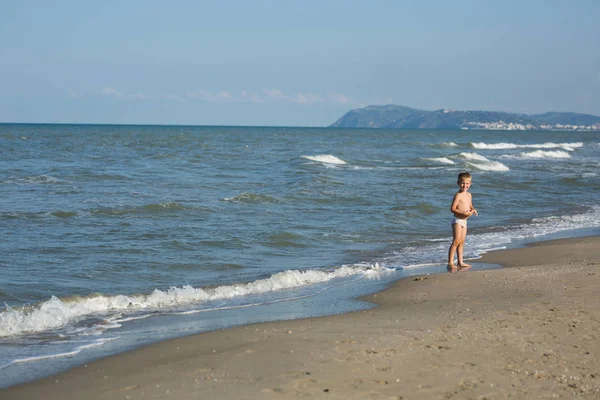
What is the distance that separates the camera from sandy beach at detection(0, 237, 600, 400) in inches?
192

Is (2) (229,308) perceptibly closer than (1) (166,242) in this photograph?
Yes

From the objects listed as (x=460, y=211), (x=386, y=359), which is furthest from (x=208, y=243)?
(x=386, y=359)

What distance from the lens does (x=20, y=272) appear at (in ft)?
33.6

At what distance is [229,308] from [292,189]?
14200 mm

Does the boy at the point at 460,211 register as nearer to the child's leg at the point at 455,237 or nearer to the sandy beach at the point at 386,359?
the child's leg at the point at 455,237

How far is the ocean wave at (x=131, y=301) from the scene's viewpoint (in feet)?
25.0

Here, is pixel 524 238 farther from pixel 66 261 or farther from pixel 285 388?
pixel 285 388

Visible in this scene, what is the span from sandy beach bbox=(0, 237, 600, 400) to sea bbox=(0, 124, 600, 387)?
642mm

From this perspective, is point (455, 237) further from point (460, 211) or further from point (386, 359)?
point (386, 359)

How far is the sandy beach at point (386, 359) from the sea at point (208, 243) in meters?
0.64

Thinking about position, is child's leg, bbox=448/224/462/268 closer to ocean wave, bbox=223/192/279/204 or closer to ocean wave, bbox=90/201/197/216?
ocean wave, bbox=90/201/197/216

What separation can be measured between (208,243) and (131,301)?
437cm

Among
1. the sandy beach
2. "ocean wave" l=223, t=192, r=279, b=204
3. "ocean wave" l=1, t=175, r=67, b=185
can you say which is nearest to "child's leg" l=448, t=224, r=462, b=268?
the sandy beach

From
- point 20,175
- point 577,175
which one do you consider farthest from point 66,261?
point 577,175
